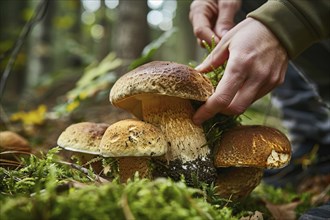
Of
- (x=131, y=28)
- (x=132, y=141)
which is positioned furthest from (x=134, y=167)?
(x=131, y=28)

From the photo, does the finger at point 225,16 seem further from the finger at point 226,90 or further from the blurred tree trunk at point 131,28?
the blurred tree trunk at point 131,28

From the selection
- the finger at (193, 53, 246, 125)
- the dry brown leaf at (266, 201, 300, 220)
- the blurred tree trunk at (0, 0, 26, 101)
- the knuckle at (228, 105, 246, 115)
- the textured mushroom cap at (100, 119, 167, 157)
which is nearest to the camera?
the textured mushroom cap at (100, 119, 167, 157)

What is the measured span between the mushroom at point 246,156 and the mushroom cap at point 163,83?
0.29 meters

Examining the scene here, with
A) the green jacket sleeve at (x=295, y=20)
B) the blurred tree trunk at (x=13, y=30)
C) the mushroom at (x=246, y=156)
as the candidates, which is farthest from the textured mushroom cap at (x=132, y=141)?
the blurred tree trunk at (x=13, y=30)

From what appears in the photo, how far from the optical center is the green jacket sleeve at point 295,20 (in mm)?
1731

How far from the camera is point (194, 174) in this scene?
64.7 inches

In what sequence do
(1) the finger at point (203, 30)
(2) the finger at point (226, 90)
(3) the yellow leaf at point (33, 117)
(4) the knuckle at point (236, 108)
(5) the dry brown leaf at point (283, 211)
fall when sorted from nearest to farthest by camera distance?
(2) the finger at point (226, 90) → (4) the knuckle at point (236, 108) → (5) the dry brown leaf at point (283, 211) → (1) the finger at point (203, 30) → (3) the yellow leaf at point (33, 117)

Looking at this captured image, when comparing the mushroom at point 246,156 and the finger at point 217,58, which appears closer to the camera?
the mushroom at point 246,156

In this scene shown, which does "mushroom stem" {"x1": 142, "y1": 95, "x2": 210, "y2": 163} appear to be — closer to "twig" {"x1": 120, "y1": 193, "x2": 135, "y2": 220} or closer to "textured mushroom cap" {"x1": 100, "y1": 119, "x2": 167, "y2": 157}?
"textured mushroom cap" {"x1": 100, "y1": 119, "x2": 167, "y2": 157}

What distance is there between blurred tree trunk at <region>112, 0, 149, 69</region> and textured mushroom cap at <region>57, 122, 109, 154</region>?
11.1 feet

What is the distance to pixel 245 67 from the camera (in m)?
1.66

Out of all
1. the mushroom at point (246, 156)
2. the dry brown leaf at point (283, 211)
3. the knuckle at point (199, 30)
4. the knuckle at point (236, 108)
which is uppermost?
the knuckle at point (199, 30)

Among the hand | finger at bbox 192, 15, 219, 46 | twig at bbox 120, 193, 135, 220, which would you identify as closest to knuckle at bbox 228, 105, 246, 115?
the hand

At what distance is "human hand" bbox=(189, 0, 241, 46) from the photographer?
7.47 feet
